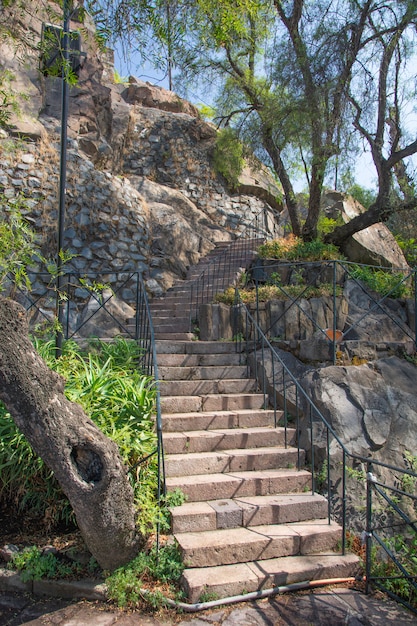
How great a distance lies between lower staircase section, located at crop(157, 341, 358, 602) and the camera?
11.9 ft

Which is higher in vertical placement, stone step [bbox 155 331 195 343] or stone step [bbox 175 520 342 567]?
stone step [bbox 155 331 195 343]

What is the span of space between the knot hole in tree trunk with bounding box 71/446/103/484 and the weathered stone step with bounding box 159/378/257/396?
2051 millimetres

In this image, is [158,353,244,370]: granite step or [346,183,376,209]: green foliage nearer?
[158,353,244,370]: granite step

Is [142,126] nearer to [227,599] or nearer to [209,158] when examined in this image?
[209,158]

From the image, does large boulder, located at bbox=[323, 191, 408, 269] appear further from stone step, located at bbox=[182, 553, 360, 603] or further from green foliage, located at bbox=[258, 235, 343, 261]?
stone step, located at bbox=[182, 553, 360, 603]

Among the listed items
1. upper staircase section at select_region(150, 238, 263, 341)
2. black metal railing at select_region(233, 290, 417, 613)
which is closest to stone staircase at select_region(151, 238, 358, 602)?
black metal railing at select_region(233, 290, 417, 613)

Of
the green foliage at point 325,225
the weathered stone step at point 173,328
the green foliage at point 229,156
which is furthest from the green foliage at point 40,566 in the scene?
the green foliage at point 229,156

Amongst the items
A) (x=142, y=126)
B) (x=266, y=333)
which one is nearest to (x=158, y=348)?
(x=266, y=333)

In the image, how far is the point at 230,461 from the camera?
4656 mm

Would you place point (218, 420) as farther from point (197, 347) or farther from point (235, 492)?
point (197, 347)

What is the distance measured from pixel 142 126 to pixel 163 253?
5379 mm

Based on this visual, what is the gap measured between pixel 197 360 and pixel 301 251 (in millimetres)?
3837

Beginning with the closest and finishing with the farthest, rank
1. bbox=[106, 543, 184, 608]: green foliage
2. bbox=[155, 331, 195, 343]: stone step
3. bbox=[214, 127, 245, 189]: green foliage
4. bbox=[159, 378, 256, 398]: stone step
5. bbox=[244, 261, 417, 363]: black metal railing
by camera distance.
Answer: bbox=[106, 543, 184, 608]: green foliage
bbox=[159, 378, 256, 398]: stone step
bbox=[244, 261, 417, 363]: black metal railing
bbox=[155, 331, 195, 343]: stone step
bbox=[214, 127, 245, 189]: green foliage

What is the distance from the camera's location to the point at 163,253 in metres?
9.66
